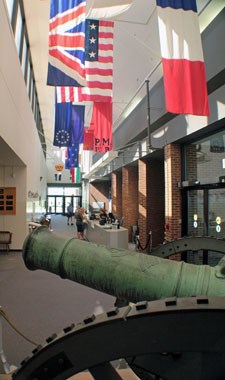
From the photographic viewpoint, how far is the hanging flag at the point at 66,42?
234 inches

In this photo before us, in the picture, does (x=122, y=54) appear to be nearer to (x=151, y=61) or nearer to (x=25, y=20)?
(x=151, y=61)

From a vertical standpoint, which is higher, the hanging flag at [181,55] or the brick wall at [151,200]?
the hanging flag at [181,55]

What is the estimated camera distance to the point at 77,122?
11641mm

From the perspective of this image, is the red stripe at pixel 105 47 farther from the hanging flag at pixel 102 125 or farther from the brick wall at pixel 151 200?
the brick wall at pixel 151 200

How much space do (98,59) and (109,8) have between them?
2.15 m

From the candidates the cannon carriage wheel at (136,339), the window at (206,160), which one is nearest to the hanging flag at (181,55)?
the window at (206,160)

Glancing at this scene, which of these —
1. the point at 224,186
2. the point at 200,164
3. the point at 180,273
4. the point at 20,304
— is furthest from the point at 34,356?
the point at 200,164

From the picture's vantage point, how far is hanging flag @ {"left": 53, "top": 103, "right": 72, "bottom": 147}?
1120 centimetres

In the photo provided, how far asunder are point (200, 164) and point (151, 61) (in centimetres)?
310

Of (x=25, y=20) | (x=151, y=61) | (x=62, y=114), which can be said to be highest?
(x=25, y=20)

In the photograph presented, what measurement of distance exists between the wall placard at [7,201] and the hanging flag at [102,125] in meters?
3.36

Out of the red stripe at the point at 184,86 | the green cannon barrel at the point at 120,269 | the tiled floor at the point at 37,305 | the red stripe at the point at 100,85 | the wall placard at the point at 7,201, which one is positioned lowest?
the tiled floor at the point at 37,305

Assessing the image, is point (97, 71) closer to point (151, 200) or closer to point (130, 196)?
point (151, 200)

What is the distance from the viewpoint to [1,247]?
11.2 m
